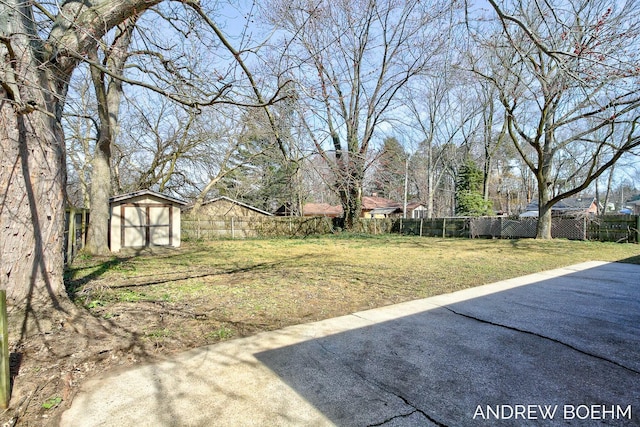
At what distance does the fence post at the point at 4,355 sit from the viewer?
1784mm

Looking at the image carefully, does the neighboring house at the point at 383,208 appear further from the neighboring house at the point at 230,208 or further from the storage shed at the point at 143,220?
the storage shed at the point at 143,220

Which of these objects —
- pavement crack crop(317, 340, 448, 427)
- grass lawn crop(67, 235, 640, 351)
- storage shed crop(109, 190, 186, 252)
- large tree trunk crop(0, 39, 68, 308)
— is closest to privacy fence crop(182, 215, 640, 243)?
storage shed crop(109, 190, 186, 252)

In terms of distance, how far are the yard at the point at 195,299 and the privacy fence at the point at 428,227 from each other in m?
6.50

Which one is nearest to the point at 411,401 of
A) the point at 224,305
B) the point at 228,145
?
the point at 224,305

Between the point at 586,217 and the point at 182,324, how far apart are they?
1630 centimetres

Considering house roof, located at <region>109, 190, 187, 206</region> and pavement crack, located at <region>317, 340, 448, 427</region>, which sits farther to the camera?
house roof, located at <region>109, 190, 187, 206</region>

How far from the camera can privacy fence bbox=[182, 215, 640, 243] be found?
44.0 ft

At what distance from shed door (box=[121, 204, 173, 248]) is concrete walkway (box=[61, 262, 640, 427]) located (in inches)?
413

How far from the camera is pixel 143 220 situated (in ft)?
39.3

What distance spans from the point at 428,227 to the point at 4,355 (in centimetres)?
1912

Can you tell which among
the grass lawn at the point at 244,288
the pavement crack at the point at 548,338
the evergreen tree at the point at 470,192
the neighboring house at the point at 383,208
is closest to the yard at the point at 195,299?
→ the grass lawn at the point at 244,288

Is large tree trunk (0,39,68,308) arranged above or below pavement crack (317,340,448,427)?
above

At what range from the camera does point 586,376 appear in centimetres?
227

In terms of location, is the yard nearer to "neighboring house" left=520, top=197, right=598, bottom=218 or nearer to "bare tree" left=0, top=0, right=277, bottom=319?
"bare tree" left=0, top=0, right=277, bottom=319
